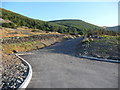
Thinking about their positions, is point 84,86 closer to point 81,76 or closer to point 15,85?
point 81,76

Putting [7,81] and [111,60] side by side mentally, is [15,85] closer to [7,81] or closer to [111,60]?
[7,81]

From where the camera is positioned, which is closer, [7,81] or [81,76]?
[7,81]

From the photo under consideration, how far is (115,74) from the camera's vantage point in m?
6.63

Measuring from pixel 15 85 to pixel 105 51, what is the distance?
9213 mm

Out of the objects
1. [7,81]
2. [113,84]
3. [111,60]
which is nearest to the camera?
[113,84]

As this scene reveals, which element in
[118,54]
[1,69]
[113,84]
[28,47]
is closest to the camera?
[113,84]

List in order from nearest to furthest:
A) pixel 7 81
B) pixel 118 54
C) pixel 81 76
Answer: pixel 7 81 < pixel 81 76 < pixel 118 54

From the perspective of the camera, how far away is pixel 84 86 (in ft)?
16.9

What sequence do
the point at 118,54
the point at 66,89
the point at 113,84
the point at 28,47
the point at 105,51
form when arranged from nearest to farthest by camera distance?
the point at 66,89, the point at 113,84, the point at 118,54, the point at 105,51, the point at 28,47

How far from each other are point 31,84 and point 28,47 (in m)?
12.5

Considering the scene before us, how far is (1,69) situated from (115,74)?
6778 mm

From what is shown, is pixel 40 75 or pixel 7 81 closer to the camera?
pixel 7 81

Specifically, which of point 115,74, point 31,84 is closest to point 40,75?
point 31,84

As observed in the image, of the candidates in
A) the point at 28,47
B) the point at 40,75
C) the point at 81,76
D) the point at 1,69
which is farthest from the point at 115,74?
the point at 28,47
